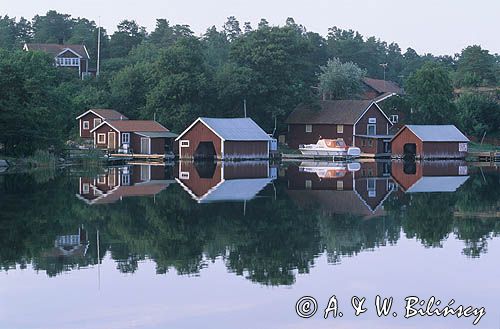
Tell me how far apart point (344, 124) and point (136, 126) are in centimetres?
1501

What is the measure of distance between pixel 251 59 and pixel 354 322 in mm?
56831

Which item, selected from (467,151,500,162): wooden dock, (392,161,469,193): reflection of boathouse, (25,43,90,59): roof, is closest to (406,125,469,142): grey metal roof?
(467,151,500,162): wooden dock

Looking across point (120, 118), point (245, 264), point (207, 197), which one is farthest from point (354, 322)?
point (120, 118)

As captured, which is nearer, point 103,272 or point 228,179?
point 103,272

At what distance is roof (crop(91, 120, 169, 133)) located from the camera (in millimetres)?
64938

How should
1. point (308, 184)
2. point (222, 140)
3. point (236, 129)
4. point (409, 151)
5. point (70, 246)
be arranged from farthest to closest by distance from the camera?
1. point (409, 151)
2. point (236, 129)
3. point (222, 140)
4. point (308, 184)
5. point (70, 246)

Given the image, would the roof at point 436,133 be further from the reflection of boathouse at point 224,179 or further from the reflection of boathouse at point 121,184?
the reflection of boathouse at point 121,184

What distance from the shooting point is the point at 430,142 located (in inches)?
2530

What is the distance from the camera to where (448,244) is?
21766mm

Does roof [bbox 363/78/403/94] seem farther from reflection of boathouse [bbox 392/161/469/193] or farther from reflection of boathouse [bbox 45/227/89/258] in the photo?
reflection of boathouse [bbox 45/227/89/258]

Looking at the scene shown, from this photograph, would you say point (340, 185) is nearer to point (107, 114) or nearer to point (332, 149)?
point (332, 149)

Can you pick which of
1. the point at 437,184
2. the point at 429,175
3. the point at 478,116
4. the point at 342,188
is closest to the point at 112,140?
the point at 429,175

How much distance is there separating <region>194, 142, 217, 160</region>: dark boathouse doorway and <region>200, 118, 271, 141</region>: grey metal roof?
1696 mm

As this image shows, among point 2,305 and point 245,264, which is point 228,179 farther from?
point 2,305
